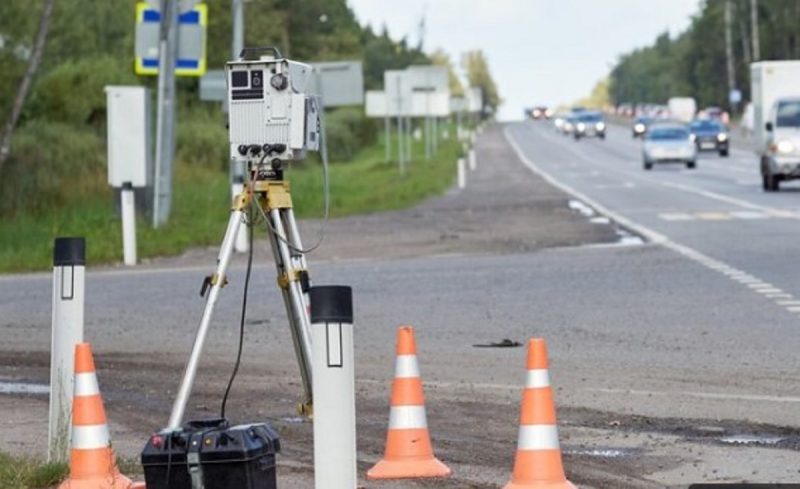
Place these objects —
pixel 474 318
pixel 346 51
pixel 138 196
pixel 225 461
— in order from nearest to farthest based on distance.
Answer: pixel 225 461, pixel 474 318, pixel 138 196, pixel 346 51

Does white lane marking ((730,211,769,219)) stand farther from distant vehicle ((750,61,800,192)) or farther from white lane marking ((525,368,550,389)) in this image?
white lane marking ((525,368,550,389))

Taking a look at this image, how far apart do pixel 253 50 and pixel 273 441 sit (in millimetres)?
2485

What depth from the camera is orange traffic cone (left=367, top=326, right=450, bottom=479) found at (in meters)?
9.45

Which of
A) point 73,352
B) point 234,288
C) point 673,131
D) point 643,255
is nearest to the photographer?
point 73,352

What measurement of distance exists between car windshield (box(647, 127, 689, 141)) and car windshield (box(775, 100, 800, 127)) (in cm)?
2286

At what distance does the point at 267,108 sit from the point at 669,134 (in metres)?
61.7

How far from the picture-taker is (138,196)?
3341 cm

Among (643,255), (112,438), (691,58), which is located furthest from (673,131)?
(691,58)

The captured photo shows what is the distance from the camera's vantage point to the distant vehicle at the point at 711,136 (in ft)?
284

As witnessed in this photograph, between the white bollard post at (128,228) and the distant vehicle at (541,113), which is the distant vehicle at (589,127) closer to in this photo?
the distant vehicle at (541,113)

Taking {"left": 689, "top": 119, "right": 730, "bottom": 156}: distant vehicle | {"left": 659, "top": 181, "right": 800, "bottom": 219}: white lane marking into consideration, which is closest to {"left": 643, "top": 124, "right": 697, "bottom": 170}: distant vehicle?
{"left": 659, "top": 181, "right": 800, "bottom": 219}: white lane marking

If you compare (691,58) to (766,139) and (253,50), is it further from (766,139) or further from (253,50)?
(253,50)

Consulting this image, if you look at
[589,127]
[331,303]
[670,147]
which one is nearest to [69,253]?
[331,303]

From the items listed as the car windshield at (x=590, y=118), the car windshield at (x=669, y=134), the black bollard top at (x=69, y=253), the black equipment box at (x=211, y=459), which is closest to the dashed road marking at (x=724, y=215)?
the black bollard top at (x=69, y=253)
